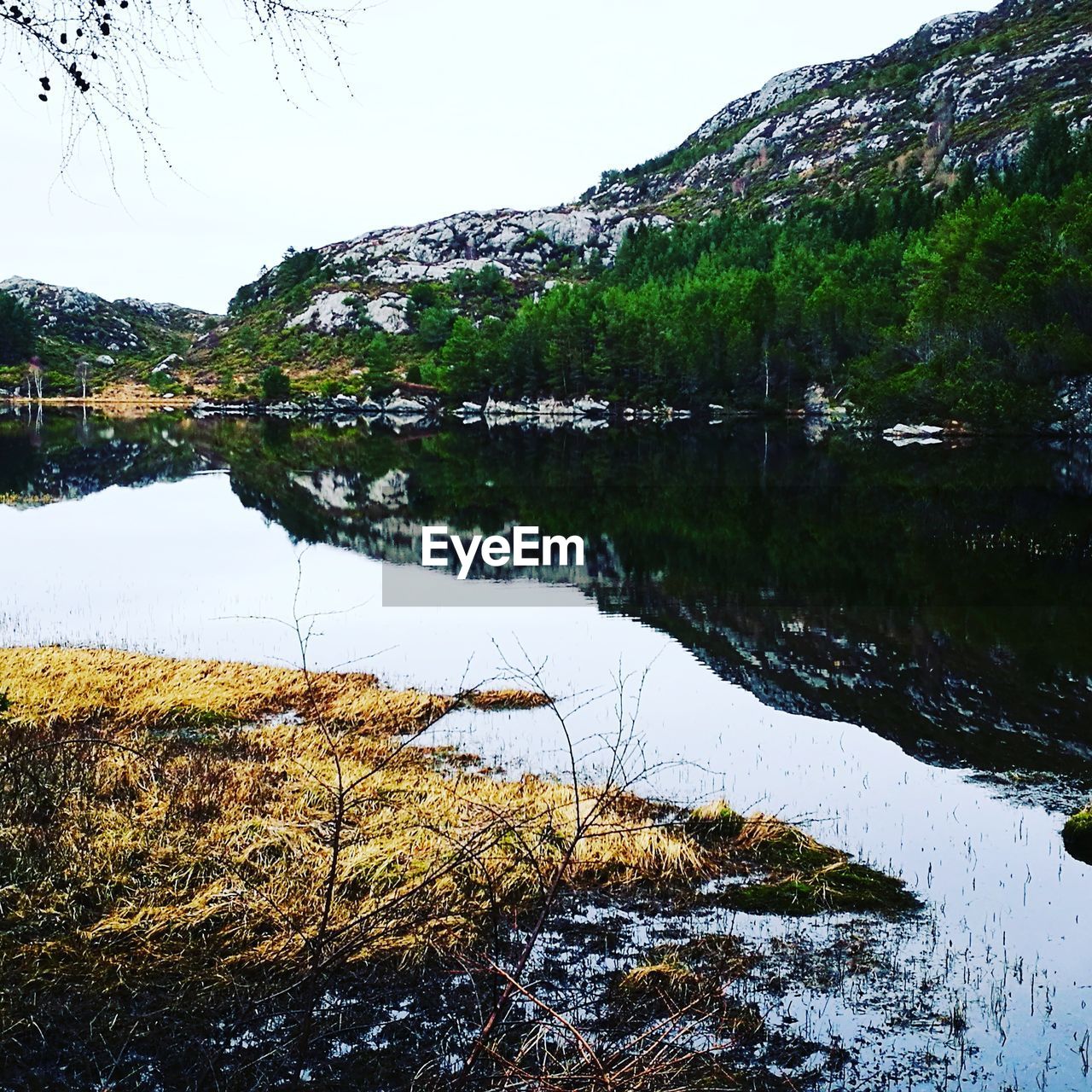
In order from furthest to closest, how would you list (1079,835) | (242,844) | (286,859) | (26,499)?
1. (26,499)
2. (1079,835)
3. (242,844)
4. (286,859)

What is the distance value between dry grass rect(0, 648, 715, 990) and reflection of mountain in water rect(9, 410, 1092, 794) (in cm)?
718

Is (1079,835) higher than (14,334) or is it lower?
lower

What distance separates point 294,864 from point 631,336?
120981 mm

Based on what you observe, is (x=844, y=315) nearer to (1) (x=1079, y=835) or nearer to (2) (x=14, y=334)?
(1) (x=1079, y=835)

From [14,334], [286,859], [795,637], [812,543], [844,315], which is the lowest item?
[795,637]

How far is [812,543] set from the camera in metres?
33.3

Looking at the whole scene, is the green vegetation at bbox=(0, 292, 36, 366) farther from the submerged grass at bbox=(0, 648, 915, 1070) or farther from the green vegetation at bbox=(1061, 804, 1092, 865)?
the green vegetation at bbox=(1061, 804, 1092, 865)

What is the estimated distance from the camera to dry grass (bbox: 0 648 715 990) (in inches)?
320

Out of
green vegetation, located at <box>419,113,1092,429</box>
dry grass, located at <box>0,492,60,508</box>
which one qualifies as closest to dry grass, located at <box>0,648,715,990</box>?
dry grass, located at <box>0,492,60,508</box>

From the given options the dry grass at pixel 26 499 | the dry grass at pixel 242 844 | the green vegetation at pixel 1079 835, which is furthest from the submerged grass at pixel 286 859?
the dry grass at pixel 26 499

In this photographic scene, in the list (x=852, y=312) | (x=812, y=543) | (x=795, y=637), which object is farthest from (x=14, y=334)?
(x=795, y=637)

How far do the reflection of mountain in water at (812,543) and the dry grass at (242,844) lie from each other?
7.18 metres

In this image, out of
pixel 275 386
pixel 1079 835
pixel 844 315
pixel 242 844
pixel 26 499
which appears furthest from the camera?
pixel 275 386

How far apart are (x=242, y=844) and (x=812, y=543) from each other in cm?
2625
